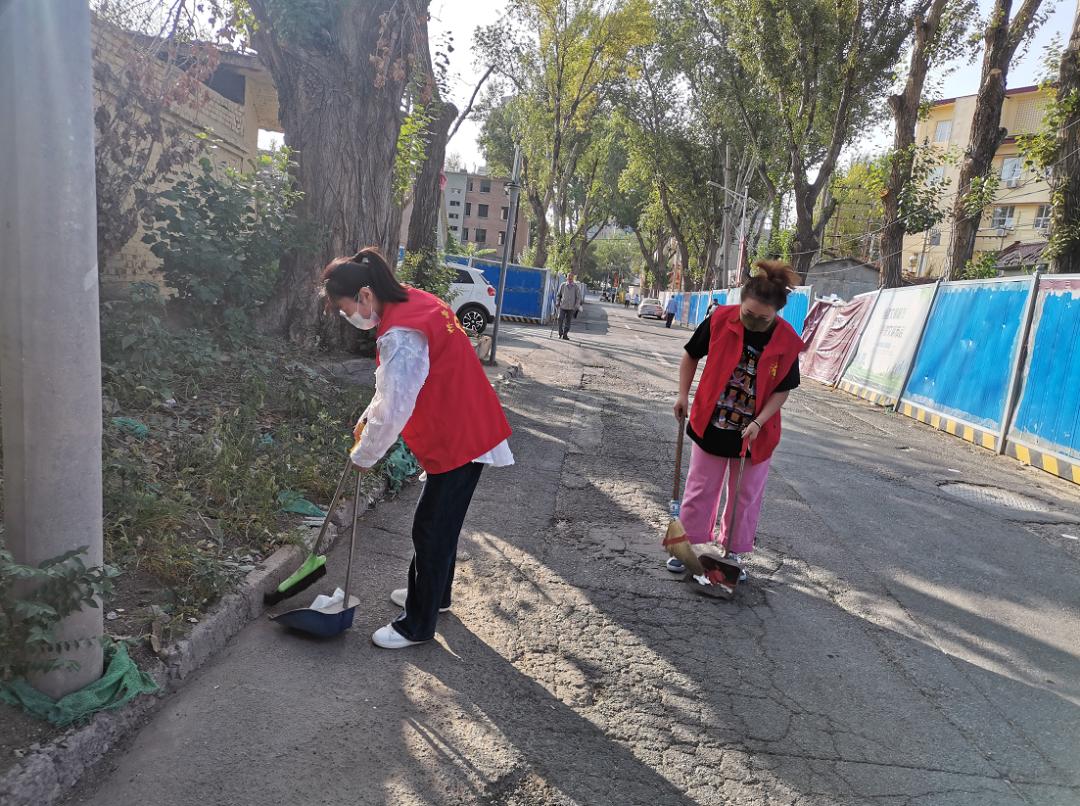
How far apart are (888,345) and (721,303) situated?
17.2 m

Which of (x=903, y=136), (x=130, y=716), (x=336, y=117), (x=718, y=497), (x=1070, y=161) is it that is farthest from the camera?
(x=903, y=136)

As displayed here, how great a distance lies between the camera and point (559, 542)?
192 inches

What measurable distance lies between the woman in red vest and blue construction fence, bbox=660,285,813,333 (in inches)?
430

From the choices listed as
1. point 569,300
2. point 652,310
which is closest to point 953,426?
point 569,300

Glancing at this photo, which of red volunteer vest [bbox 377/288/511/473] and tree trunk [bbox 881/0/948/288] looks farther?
tree trunk [bbox 881/0/948/288]

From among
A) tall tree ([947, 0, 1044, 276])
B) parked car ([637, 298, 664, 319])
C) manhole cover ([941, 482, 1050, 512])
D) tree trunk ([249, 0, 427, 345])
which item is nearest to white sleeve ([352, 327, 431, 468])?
tree trunk ([249, 0, 427, 345])

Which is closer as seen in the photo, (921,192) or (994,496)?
(994,496)

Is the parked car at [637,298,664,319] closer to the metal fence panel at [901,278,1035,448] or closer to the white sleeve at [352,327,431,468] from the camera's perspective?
the metal fence panel at [901,278,1035,448]

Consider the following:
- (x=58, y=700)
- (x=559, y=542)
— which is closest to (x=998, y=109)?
(x=559, y=542)

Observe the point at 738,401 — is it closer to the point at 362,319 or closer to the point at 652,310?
the point at 362,319

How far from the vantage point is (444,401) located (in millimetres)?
3145

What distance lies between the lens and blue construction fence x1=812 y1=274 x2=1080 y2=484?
8211mm

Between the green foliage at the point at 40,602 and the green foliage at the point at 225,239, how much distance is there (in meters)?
4.55

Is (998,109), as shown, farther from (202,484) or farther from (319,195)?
(202,484)
